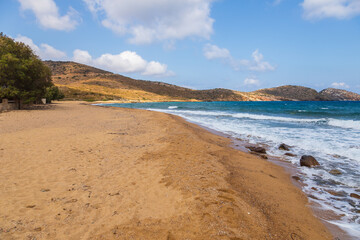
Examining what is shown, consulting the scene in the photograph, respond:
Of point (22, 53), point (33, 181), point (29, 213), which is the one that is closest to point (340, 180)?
point (29, 213)

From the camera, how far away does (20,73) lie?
2214 cm

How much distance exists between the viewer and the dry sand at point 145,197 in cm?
325

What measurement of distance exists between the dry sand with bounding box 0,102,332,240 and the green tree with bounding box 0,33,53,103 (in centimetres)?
1942

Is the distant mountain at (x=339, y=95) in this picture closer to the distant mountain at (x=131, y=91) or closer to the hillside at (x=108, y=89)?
the distant mountain at (x=131, y=91)

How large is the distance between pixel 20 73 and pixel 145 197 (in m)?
26.3

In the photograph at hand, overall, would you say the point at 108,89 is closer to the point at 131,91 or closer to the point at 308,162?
the point at 131,91

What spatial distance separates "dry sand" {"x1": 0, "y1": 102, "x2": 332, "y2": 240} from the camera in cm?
325

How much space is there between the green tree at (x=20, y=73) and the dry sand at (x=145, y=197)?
1942 cm

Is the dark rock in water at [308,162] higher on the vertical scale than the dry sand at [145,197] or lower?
higher

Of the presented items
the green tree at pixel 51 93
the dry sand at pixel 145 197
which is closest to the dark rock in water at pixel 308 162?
the dry sand at pixel 145 197

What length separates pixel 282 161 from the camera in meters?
8.16

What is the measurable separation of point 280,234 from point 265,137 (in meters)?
10.7

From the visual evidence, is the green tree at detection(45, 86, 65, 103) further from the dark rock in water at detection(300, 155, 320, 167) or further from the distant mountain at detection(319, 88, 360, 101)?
the distant mountain at detection(319, 88, 360, 101)

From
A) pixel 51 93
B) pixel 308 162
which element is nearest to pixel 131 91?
pixel 51 93
